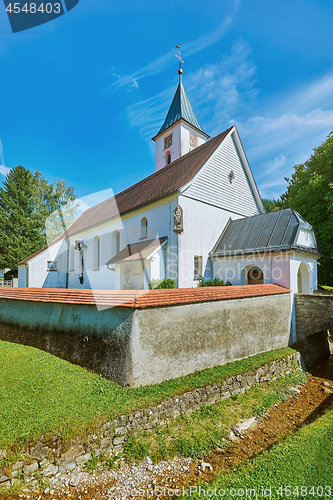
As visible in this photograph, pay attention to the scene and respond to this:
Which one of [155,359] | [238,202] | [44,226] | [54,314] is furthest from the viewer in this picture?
[44,226]

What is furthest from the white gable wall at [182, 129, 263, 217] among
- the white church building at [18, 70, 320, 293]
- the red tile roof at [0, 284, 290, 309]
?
the red tile roof at [0, 284, 290, 309]

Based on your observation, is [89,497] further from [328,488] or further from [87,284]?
[87,284]

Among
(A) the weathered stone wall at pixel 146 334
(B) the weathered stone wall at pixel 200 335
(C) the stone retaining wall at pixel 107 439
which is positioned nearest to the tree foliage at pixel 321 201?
(B) the weathered stone wall at pixel 200 335

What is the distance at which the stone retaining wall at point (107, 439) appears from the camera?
4.06 meters

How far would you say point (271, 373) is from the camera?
847cm

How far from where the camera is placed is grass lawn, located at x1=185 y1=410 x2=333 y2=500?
12.0 ft

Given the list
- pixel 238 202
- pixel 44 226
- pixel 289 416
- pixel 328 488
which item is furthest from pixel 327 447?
A: pixel 44 226

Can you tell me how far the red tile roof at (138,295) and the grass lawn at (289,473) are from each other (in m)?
3.61

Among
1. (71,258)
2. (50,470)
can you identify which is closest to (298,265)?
(50,470)

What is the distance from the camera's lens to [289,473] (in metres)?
3.99

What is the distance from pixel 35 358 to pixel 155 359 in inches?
150

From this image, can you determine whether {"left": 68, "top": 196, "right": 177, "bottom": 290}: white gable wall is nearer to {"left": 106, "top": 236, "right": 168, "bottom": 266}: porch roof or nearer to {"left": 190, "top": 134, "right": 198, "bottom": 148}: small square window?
{"left": 106, "top": 236, "right": 168, "bottom": 266}: porch roof

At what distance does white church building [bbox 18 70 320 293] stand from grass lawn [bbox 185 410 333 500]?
721 cm

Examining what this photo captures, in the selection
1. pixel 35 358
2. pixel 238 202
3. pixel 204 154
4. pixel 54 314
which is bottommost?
pixel 35 358
